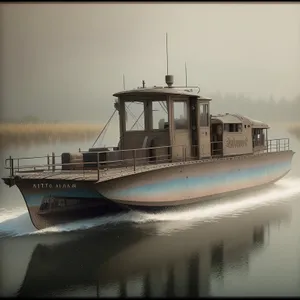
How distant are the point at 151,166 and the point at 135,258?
3893mm

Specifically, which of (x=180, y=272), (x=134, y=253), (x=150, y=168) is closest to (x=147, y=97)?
(x=150, y=168)

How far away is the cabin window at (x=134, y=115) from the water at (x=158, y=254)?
321 centimetres

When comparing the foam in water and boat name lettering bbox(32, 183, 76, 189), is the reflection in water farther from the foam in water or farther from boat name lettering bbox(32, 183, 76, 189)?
boat name lettering bbox(32, 183, 76, 189)

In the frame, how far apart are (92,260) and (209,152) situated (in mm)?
7378

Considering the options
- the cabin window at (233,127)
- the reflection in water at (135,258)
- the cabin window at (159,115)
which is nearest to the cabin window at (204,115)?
the cabin window at (233,127)

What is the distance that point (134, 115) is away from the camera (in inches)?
603

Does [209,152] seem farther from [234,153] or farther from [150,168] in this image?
[150,168]

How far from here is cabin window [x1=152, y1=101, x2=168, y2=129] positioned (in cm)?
1484

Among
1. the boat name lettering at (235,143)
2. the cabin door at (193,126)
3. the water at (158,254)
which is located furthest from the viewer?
the boat name lettering at (235,143)

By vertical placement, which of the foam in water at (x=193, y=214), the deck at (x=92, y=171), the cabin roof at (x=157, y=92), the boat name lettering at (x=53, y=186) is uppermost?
the cabin roof at (x=157, y=92)

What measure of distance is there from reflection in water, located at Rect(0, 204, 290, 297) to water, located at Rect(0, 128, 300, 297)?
0.07 ft

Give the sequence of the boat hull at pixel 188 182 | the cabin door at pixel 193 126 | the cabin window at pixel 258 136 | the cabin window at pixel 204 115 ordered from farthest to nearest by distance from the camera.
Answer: the cabin window at pixel 258 136
the cabin window at pixel 204 115
the cabin door at pixel 193 126
the boat hull at pixel 188 182

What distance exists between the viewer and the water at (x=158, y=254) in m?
8.73

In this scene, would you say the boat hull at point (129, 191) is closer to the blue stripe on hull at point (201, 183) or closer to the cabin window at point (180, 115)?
the blue stripe on hull at point (201, 183)
